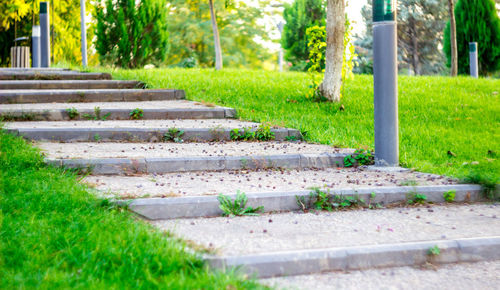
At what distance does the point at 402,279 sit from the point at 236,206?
52.4 inches

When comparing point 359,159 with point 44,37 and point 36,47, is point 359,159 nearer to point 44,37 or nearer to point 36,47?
point 44,37

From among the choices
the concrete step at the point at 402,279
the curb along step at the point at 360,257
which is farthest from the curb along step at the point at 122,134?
the concrete step at the point at 402,279

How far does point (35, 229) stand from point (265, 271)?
4.33 ft

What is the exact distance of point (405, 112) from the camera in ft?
27.1

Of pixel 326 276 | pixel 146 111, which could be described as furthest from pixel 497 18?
pixel 326 276

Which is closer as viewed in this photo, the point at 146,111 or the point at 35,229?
the point at 35,229

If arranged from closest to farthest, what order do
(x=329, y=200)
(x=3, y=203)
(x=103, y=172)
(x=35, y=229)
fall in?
1. (x=35, y=229)
2. (x=3, y=203)
3. (x=329, y=200)
4. (x=103, y=172)

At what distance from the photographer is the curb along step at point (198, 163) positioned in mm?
4484

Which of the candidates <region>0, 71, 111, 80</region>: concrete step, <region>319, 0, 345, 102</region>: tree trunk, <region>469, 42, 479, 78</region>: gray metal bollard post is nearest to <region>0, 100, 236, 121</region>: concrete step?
<region>0, 71, 111, 80</region>: concrete step

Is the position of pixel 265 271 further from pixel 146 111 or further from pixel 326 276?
pixel 146 111

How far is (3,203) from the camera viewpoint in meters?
3.35

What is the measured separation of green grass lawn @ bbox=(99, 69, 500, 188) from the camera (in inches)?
229

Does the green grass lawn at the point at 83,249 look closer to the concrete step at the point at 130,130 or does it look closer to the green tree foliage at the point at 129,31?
the concrete step at the point at 130,130

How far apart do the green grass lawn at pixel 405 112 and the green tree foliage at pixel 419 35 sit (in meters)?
18.9
